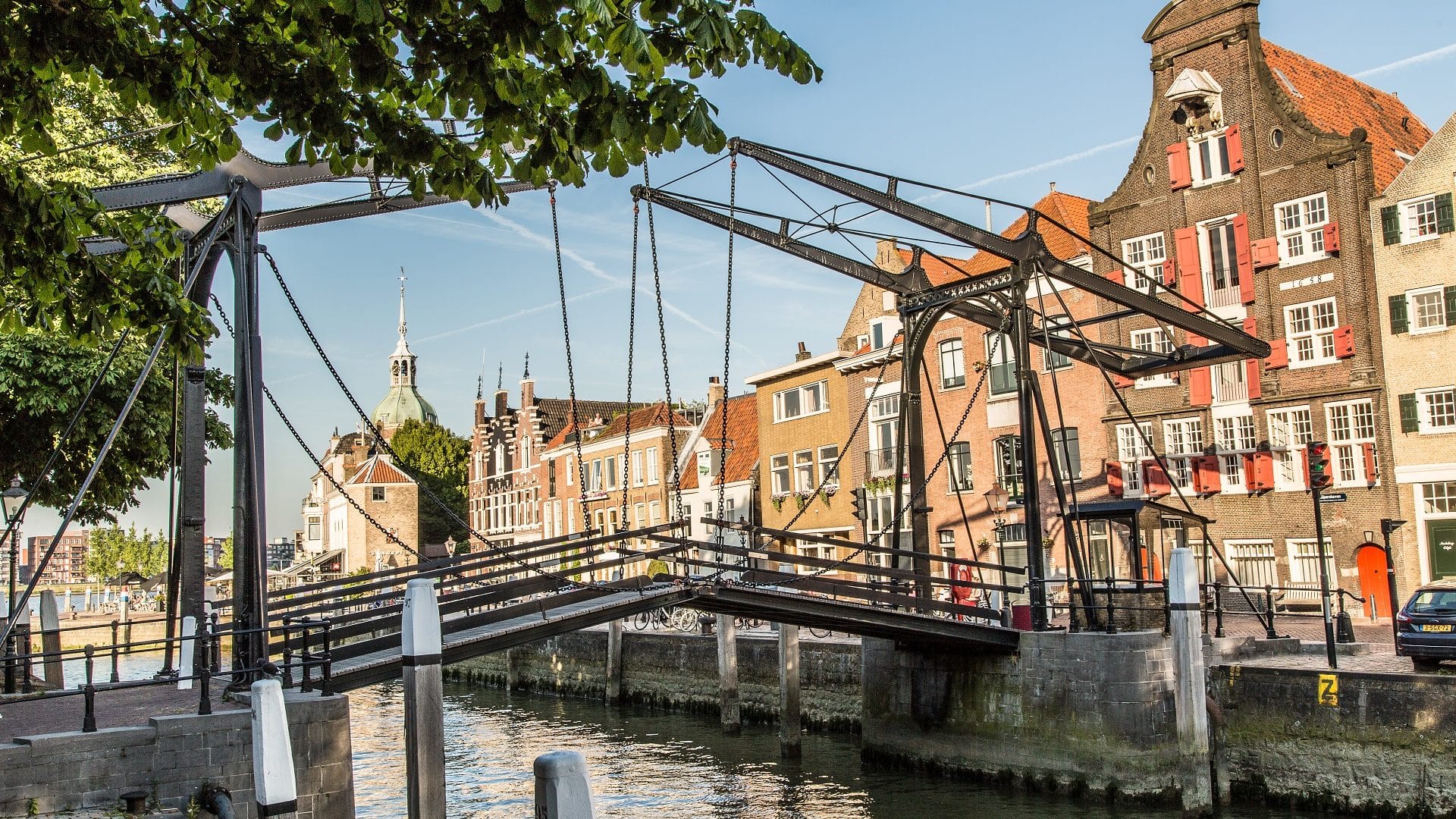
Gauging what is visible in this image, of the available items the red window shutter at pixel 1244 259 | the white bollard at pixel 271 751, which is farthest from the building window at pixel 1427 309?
the white bollard at pixel 271 751

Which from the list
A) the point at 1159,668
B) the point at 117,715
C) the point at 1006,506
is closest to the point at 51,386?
the point at 117,715

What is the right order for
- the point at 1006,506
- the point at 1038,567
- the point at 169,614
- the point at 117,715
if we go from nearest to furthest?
1. the point at 117,715
2. the point at 169,614
3. the point at 1038,567
4. the point at 1006,506

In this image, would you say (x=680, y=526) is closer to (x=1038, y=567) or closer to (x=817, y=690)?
(x=1038, y=567)

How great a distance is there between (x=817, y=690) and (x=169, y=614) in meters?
13.1

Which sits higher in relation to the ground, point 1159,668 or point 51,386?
point 51,386

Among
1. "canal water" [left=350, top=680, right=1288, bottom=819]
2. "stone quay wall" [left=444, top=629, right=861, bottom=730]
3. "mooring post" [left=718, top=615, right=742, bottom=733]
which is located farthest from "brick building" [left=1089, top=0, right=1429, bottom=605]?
"canal water" [left=350, top=680, right=1288, bottom=819]

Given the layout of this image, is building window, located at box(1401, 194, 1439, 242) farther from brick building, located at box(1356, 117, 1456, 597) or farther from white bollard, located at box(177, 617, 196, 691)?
white bollard, located at box(177, 617, 196, 691)

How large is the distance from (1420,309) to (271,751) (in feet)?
74.0

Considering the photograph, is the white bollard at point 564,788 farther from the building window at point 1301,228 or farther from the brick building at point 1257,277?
the building window at point 1301,228

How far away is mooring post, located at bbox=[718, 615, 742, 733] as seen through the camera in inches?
964

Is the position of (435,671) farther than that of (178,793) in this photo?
Yes

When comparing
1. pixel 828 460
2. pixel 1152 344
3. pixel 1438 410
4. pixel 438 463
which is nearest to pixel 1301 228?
pixel 1152 344

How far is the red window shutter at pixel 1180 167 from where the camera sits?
28.3 meters

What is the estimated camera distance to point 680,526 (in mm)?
16469
